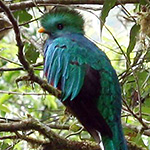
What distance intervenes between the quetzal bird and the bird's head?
199 mm

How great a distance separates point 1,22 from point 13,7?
47cm

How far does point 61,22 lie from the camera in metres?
2.74

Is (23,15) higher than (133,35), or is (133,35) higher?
(23,15)

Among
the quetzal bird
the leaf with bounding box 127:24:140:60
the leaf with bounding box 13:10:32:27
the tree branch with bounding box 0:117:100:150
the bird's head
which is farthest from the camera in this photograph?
the leaf with bounding box 13:10:32:27

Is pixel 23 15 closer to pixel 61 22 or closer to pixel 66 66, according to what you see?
pixel 61 22

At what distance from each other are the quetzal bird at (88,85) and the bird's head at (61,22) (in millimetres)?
199

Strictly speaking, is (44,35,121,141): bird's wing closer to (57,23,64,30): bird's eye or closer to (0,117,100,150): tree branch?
(0,117,100,150): tree branch

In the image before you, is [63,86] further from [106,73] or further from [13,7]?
[13,7]

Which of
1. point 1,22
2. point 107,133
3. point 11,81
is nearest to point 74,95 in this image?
point 107,133

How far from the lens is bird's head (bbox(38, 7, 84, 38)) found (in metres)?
2.73

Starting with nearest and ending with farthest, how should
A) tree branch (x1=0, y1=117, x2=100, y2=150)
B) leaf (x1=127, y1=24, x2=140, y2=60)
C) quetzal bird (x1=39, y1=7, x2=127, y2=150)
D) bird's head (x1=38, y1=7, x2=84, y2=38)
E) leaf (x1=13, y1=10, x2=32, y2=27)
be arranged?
1. tree branch (x1=0, y1=117, x2=100, y2=150)
2. quetzal bird (x1=39, y1=7, x2=127, y2=150)
3. leaf (x1=127, y1=24, x2=140, y2=60)
4. bird's head (x1=38, y1=7, x2=84, y2=38)
5. leaf (x1=13, y1=10, x2=32, y2=27)

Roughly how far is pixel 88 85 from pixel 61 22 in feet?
2.00

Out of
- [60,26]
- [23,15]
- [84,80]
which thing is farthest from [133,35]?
[23,15]

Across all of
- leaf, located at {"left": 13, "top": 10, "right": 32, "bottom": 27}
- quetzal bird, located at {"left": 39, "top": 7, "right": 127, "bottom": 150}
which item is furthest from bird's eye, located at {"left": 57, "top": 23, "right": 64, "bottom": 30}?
leaf, located at {"left": 13, "top": 10, "right": 32, "bottom": 27}
